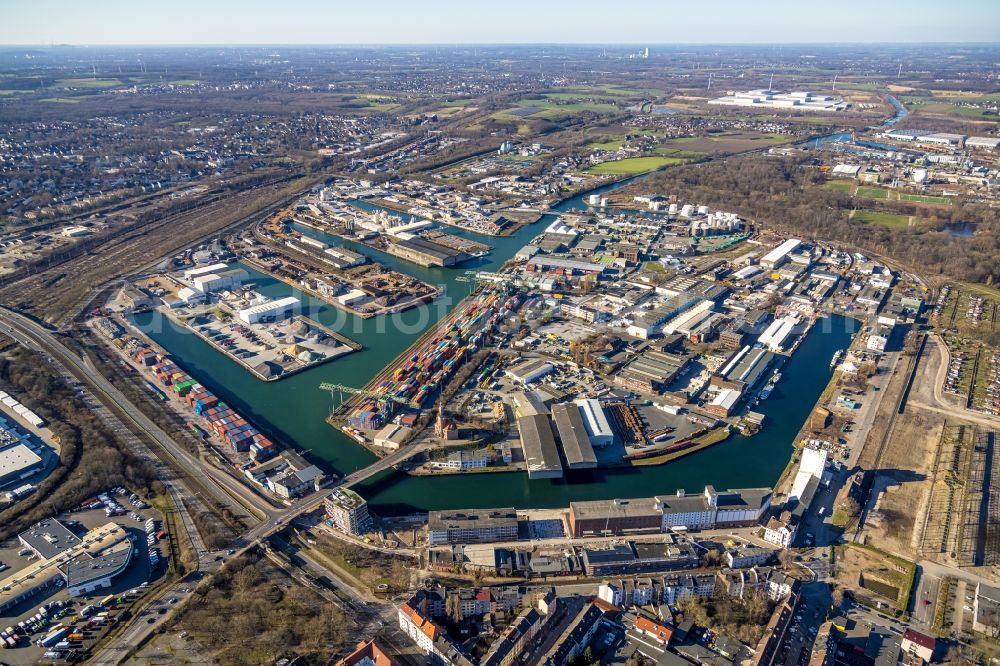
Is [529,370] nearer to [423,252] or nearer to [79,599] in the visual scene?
[423,252]

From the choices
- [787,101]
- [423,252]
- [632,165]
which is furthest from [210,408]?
[787,101]

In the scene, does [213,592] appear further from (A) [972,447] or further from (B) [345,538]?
(A) [972,447]

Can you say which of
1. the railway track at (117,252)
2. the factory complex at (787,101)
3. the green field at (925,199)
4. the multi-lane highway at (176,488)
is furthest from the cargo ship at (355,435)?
the factory complex at (787,101)

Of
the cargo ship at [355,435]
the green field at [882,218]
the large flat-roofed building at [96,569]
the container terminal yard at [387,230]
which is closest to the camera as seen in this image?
the large flat-roofed building at [96,569]

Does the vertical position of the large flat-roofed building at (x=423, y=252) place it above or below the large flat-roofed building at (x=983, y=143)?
below

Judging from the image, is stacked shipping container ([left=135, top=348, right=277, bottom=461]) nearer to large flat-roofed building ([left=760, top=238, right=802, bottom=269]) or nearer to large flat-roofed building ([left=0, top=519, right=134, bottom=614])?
large flat-roofed building ([left=0, top=519, right=134, bottom=614])

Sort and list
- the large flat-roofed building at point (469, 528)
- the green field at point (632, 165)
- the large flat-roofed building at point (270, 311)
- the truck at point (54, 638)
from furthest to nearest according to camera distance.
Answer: the green field at point (632, 165)
the large flat-roofed building at point (270, 311)
the large flat-roofed building at point (469, 528)
the truck at point (54, 638)

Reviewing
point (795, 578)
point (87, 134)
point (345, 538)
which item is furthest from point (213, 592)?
point (87, 134)

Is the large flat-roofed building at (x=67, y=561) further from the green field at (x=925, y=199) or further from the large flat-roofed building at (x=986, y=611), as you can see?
the green field at (x=925, y=199)
